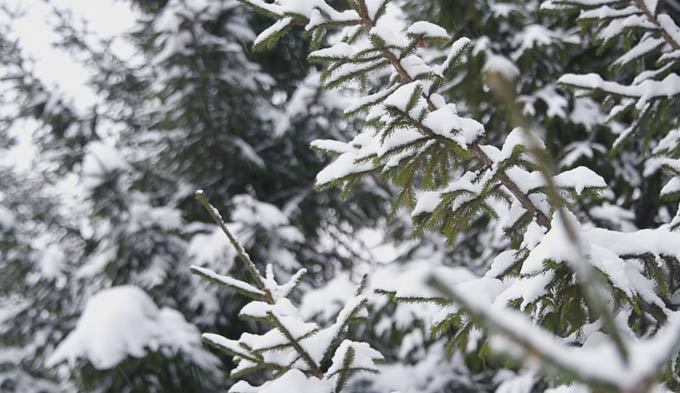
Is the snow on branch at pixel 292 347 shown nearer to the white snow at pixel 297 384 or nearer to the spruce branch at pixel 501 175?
the white snow at pixel 297 384

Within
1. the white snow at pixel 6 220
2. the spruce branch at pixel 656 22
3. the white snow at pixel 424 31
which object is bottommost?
the white snow at pixel 6 220

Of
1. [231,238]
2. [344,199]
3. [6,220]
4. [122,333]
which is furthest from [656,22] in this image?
[6,220]

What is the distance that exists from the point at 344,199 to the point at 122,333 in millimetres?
2508

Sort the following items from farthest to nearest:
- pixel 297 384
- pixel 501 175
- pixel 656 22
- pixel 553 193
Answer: pixel 656 22 → pixel 501 175 → pixel 297 384 → pixel 553 193

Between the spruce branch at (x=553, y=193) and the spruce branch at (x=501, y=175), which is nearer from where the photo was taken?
the spruce branch at (x=553, y=193)

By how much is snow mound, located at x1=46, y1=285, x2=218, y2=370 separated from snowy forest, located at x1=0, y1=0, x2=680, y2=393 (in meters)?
0.02

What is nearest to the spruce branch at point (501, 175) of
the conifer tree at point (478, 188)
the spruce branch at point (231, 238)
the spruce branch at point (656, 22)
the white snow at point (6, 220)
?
the conifer tree at point (478, 188)

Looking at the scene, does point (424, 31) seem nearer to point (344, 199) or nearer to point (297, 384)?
point (344, 199)

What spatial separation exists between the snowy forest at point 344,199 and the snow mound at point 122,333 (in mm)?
18

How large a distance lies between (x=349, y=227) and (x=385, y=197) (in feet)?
3.42

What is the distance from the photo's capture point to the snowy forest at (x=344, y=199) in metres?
1.53

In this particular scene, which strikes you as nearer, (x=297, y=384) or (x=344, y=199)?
(x=297, y=384)

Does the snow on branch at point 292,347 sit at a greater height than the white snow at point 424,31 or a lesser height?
lesser

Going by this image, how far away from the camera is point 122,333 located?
377 cm
